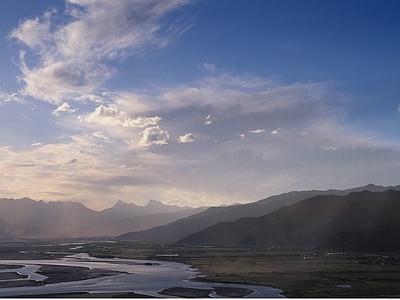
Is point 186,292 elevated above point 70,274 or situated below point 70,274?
below

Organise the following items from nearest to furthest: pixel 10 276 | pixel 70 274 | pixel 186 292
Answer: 1. pixel 186 292
2. pixel 10 276
3. pixel 70 274

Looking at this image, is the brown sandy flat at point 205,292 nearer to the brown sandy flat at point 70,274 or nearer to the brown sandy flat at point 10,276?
the brown sandy flat at point 70,274

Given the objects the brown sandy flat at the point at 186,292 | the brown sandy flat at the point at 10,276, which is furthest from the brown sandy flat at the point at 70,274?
the brown sandy flat at the point at 186,292

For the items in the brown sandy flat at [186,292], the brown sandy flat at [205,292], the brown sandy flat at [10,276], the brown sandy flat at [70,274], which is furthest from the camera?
the brown sandy flat at [10,276]

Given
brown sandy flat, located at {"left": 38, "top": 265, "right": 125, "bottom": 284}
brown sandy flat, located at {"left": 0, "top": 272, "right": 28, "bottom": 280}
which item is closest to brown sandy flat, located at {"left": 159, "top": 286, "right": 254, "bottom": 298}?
brown sandy flat, located at {"left": 38, "top": 265, "right": 125, "bottom": 284}

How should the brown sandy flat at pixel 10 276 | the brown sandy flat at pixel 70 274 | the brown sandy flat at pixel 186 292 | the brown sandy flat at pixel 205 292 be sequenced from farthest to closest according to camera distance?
the brown sandy flat at pixel 10 276, the brown sandy flat at pixel 70 274, the brown sandy flat at pixel 186 292, the brown sandy flat at pixel 205 292

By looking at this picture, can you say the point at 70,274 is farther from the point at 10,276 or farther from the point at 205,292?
the point at 205,292

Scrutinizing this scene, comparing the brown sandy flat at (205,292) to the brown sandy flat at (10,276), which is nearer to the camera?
the brown sandy flat at (205,292)

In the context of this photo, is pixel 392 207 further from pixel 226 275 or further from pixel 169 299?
pixel 169 299

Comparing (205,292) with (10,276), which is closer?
(205,292)

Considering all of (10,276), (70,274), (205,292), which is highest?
(10,276)

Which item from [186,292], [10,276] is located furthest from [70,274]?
[186,292]

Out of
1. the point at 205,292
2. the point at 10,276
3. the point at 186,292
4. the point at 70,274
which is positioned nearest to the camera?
the point at 205,292

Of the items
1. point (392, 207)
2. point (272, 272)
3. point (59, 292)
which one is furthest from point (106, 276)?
point (392, 207)
